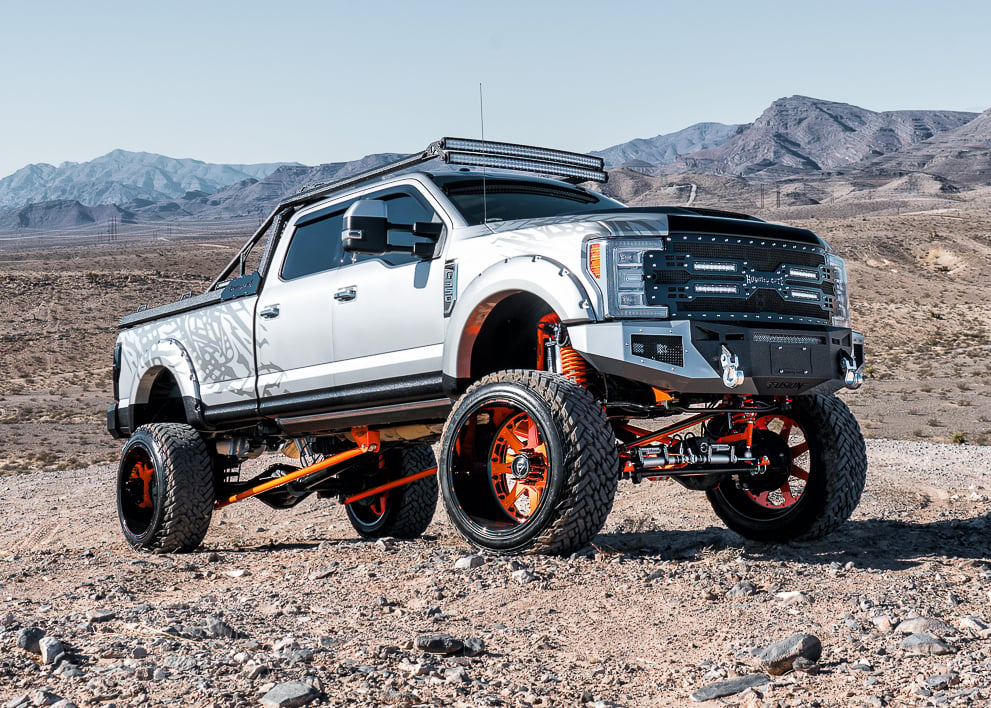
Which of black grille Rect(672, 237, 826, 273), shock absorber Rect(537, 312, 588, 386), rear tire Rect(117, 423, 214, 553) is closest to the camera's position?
black grille Rect(672, 237, 826, 273)

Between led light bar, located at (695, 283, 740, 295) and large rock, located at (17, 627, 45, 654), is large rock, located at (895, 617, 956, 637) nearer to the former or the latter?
led light bar, located at (695, 283, 740, 295)

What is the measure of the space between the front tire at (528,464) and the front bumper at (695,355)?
257 millimetres

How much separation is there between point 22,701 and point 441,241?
11.3ft

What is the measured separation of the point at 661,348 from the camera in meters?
5.25

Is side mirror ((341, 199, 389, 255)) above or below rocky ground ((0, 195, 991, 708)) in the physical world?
above

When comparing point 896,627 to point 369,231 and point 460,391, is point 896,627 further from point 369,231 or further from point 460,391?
point 369,231

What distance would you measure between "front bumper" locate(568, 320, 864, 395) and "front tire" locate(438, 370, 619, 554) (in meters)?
0.26

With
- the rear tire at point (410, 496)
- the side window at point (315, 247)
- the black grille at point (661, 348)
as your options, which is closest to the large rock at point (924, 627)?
the black grille at point (661, 348)

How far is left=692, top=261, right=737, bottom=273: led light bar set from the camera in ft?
17.9

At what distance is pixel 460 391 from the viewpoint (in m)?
6.03

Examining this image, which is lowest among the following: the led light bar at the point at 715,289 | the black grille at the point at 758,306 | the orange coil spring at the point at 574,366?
the orange coil spring at the point at 574,366

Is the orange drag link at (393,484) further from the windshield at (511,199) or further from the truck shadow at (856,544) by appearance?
the windshield at (511,199)

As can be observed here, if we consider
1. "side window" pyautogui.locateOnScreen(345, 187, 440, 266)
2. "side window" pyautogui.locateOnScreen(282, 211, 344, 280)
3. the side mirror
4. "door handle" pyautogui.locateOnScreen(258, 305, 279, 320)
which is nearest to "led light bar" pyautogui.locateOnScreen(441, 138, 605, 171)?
"side window" pyautogui.locateOnScreen(345, 187, 440, 266)

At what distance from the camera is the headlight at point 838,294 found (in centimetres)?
620
